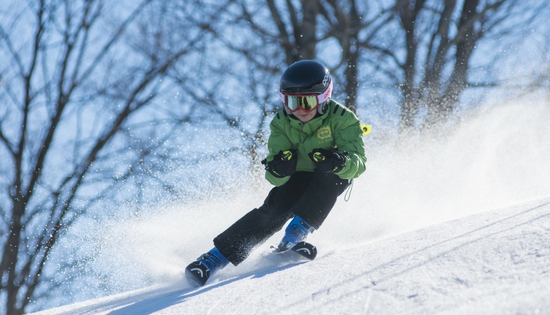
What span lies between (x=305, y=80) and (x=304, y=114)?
23cm

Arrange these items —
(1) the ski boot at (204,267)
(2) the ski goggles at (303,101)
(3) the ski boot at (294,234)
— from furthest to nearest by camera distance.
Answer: (2) the ski goggles at (303,101) < (3) the ski boot at (294,234) < (1) the ski boot at (204,267)

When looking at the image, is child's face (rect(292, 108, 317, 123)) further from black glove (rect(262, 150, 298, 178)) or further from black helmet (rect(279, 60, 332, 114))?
black glove (rect(262, 150, 298, 178))

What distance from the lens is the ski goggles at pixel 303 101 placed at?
351 centimetres

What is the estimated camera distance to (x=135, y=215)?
759cm

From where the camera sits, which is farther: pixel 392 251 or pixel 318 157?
pixel 318 157

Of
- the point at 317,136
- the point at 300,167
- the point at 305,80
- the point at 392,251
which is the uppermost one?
the point at 305,80

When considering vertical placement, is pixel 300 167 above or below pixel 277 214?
above

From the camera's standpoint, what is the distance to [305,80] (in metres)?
3.47

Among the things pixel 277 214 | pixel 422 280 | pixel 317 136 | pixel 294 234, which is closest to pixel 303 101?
pixel 317 136

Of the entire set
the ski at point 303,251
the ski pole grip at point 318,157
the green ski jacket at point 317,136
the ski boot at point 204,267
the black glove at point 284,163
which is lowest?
the ski boot at point 204,267

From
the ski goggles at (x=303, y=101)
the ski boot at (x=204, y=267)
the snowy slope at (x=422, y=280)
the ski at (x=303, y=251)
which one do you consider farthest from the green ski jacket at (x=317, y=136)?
the snowy slope at (x=422, y=280)

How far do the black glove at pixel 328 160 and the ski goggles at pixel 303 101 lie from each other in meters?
0.40

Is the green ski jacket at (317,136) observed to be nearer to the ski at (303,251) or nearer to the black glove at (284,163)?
the black glove at (284,163)

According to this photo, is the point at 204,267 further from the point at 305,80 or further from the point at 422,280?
the point at 422,280
